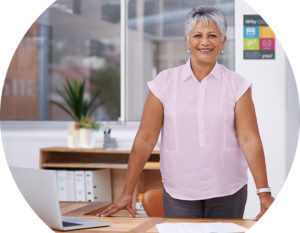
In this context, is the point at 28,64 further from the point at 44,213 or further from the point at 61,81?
the point at 44,213

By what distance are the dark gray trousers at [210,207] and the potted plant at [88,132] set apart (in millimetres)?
2383

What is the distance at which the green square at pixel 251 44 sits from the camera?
13.6 ft

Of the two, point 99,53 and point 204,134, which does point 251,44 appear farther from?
point 99,53

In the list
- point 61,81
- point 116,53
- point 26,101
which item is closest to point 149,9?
point 116,53

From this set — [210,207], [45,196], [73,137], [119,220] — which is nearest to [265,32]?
[73,137]

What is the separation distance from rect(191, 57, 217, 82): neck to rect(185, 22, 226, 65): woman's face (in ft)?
0.18

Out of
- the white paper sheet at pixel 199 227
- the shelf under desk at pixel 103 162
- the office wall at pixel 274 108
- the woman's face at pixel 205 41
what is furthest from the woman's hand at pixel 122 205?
the office wall at pixel 274 108

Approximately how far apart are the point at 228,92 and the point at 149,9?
11.1 feet

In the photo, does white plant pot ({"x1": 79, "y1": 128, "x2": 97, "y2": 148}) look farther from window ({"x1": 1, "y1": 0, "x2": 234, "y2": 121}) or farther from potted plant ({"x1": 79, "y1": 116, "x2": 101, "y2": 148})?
window ({"x1": 1, "y1": 0, "x2": 234, "y2": 121})

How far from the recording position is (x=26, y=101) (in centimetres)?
591

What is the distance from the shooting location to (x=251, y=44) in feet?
13.7

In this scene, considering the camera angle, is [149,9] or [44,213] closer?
[44,213]

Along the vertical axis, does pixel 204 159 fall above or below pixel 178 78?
below

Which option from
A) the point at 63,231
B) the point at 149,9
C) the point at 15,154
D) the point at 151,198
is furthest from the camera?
the point at 149,9
